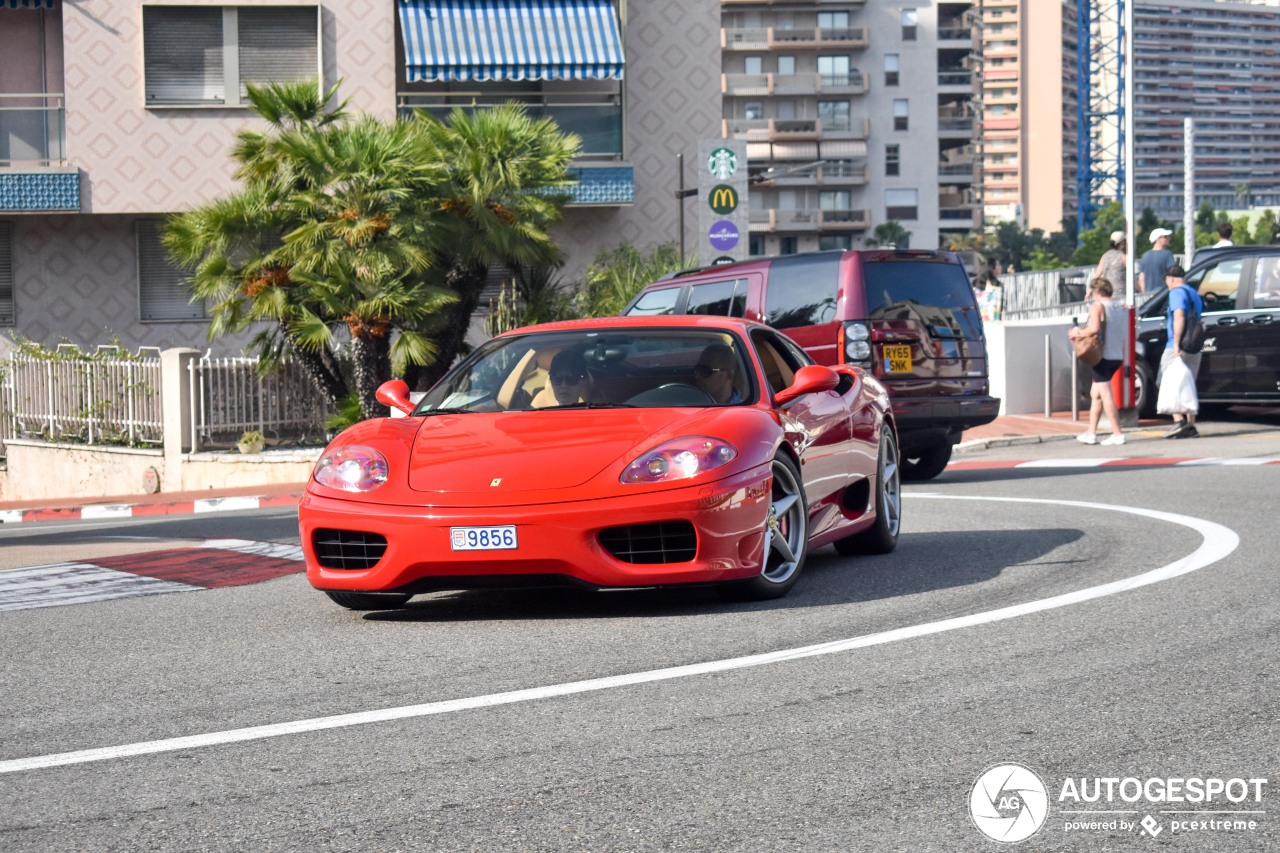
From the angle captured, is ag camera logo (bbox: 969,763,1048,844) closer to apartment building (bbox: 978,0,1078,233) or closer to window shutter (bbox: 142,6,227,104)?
window shutter (bbox: 142,6,227,104)

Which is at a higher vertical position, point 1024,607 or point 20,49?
point 20,49

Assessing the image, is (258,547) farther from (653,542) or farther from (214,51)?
(214,51)

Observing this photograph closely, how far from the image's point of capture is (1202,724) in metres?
5.19

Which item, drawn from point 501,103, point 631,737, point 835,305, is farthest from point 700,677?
point 501,103

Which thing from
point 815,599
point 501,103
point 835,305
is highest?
point 501,103

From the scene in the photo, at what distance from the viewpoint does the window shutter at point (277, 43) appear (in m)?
27.2

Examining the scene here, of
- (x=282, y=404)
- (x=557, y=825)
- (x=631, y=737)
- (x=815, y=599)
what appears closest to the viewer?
(x=557, y=825)

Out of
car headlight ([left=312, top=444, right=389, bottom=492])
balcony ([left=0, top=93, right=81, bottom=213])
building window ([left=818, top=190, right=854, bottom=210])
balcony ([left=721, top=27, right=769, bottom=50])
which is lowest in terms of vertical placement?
car headlight ([left=312, top=444, right=389, bottom=492])

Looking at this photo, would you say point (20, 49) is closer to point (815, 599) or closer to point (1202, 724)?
point (815, 599)

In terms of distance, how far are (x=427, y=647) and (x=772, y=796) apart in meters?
2.71

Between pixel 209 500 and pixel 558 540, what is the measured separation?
11.3 metres

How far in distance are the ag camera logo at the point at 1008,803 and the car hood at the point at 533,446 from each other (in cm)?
305

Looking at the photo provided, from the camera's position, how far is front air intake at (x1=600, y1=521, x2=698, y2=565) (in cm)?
733

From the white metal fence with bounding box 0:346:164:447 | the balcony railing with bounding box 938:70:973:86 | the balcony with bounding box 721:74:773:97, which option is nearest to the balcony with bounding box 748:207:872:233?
the balcony with bounding box 721:74:773:97
